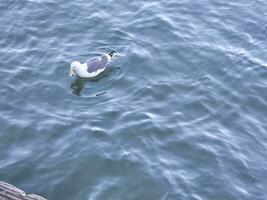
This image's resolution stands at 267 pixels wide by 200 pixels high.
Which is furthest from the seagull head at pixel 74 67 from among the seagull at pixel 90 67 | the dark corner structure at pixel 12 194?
the dark corner structure at pixel 12 194

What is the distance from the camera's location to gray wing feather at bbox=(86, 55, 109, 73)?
71.0 ft

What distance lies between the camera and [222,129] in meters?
19.2

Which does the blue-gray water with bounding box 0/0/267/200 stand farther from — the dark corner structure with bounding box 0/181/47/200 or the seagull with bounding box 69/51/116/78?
the dark corner structure with bounding box 0/181/47/200

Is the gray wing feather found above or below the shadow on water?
above

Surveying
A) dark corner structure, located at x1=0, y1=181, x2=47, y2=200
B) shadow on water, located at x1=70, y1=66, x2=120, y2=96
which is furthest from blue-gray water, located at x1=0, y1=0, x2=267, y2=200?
dark corner structure, located at x1=0, y1=181, x2=47, y2=200

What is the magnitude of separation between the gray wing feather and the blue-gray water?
54 cm

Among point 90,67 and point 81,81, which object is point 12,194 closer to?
point 81,81

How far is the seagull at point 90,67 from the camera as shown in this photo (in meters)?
21.3

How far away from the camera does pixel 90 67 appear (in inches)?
852

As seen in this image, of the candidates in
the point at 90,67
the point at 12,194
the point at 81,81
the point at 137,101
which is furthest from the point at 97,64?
the point at 12,194

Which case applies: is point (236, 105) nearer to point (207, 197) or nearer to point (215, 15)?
point (207, 197)

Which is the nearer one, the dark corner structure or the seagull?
the dark corner structure

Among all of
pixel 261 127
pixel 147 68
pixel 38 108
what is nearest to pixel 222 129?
pixel 261 127

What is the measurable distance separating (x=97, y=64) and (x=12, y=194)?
7.70 m
